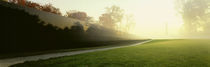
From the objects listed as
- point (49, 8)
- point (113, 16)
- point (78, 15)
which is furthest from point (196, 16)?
point (49, 8)

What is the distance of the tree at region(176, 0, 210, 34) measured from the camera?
39.7 metres

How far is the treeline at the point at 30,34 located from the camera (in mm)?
6105

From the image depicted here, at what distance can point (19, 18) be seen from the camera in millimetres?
6641

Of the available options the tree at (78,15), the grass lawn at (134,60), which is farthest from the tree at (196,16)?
the grass lawn at (134,60)

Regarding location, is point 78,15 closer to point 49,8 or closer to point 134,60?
point 49,8

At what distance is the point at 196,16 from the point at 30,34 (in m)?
50.9

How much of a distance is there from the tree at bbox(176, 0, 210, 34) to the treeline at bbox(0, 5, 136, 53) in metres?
46.5

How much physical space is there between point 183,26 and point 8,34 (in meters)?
52.7

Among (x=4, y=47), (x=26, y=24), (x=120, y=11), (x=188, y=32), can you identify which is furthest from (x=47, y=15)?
(x=188, y=32)

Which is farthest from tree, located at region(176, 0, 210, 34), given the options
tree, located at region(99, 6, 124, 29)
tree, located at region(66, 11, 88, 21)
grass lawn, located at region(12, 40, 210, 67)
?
grass lawn, located at region(12, 40, 210, 67)

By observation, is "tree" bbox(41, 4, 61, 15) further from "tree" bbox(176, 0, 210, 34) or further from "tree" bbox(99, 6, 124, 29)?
"tree" bbox(176, 0, 210, 34)

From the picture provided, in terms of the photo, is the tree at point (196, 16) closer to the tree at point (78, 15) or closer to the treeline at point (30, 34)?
the tree at point (78, 15)

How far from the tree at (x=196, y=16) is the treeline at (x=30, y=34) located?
152 ft

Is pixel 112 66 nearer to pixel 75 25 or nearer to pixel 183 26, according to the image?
pixel 75 25
